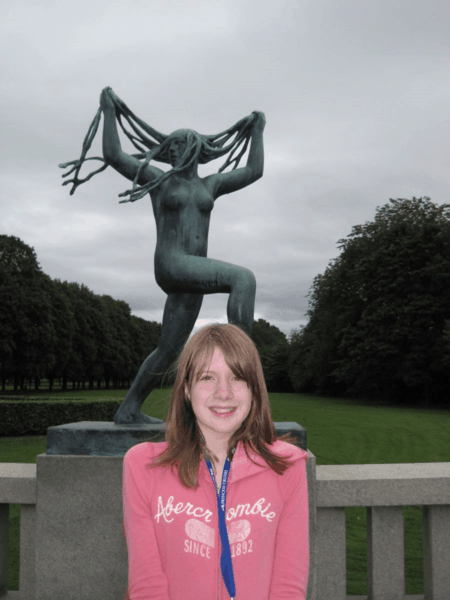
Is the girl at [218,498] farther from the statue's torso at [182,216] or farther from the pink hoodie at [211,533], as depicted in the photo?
the statue's torso at [182,216]

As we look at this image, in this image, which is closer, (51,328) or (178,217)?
(178,217)

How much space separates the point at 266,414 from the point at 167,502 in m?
0.49

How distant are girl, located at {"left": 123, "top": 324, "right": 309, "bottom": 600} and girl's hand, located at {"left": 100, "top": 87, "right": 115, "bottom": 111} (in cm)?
246

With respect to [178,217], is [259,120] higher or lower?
higher

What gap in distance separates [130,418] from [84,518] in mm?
707

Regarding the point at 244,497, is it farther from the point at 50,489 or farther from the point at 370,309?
the point at 370,309

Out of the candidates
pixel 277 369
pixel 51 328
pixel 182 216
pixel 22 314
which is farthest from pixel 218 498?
pixel 277 369

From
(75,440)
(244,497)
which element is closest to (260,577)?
(244,497)

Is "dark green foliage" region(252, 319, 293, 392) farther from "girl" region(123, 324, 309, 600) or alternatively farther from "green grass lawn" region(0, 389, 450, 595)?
"girl" region(123, 324, 309, 600)

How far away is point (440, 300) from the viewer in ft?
96.1

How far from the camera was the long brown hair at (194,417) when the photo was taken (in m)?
2.02

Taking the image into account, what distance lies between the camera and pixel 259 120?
413cm

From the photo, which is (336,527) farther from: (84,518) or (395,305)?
(395,305)

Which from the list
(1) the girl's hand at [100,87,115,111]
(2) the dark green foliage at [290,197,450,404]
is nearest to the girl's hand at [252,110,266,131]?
(1) the girl's hand at [100,87,115,111]
